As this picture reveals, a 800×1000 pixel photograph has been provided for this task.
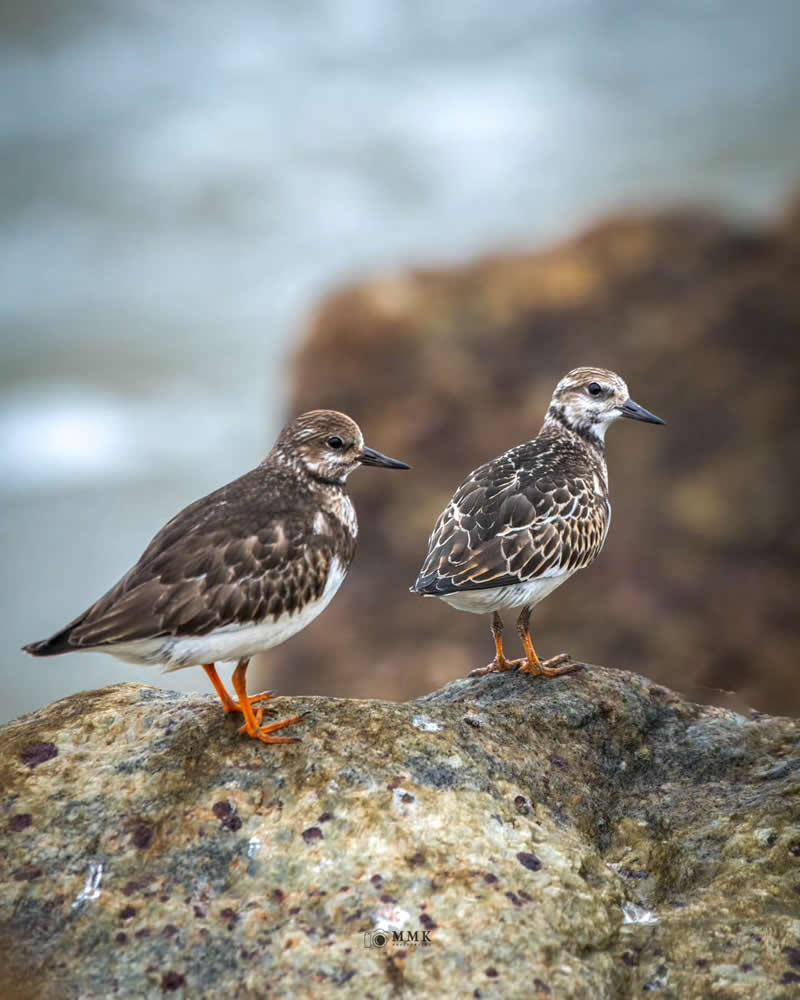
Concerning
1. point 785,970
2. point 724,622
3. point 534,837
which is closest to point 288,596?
point 534,837

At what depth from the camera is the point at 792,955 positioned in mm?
4867

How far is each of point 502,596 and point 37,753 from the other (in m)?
3.17

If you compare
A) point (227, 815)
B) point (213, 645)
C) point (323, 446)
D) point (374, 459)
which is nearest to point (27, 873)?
point (227, 815)

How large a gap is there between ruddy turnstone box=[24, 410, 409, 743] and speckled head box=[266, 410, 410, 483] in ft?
0.52

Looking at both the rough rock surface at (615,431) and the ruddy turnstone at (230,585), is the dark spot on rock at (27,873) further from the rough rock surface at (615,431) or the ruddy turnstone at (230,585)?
the rough rock surface at (615,431)

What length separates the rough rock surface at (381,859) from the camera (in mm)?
4750

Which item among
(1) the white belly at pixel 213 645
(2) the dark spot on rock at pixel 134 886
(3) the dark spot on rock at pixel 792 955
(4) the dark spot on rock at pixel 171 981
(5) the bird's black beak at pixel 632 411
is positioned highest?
(5) the bird's black beak at pixel 632 411

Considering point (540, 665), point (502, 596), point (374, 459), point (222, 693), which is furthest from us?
point (540, 665)

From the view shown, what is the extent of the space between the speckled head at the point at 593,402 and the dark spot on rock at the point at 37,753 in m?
4.72

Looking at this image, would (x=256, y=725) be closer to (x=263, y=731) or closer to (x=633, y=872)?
(x=263, y=731)

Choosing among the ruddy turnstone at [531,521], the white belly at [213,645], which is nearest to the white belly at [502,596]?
the ruddy turnstone at [531,521]

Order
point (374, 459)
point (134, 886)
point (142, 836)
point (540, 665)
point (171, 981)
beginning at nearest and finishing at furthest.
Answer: point (171, 981) → point (134, 886) → point (142, 836) → point (374, 459) → point (540, 665)

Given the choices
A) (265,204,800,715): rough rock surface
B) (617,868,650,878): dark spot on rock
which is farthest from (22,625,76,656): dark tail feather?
(265,204,800,715): rough rock surface

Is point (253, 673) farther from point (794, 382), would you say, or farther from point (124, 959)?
point (124, 959)
